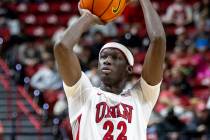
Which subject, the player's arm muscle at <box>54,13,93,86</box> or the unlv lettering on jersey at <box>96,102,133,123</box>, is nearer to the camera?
the player's arm muscle at <box>54,13,93,86</box>

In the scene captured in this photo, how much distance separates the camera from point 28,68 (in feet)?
43.0

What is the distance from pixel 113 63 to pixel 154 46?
0.29 metres

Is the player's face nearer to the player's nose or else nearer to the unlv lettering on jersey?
the player's nose

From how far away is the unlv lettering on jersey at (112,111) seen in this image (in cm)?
425

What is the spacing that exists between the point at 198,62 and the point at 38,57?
303 cm

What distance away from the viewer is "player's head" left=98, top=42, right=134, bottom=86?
14.2 feet

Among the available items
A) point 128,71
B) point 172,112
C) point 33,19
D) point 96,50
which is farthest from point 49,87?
point 128,71

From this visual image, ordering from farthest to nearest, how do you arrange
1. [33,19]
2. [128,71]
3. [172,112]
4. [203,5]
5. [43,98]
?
[33,19], [203,5], [43,98], [172,112], [128,71]

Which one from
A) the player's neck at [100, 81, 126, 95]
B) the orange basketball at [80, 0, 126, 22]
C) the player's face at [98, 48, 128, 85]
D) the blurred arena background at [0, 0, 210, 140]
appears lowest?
the blurred arena background at [0, 0, 210, 140]

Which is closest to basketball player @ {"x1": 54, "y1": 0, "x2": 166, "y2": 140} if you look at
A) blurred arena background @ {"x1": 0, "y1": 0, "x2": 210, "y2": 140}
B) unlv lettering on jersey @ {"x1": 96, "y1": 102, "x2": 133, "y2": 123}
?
unlv lettering on jersey @ {"x1": 96, "y1": 102, "x2": 133, "y2": 123}

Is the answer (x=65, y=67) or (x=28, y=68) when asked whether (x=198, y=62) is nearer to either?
(x=28, y=68)

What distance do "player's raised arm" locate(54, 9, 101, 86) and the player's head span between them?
198 mm

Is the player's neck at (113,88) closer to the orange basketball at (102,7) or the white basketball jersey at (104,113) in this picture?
the white basketball jersey at (104,113)

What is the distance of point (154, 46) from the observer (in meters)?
4.21
